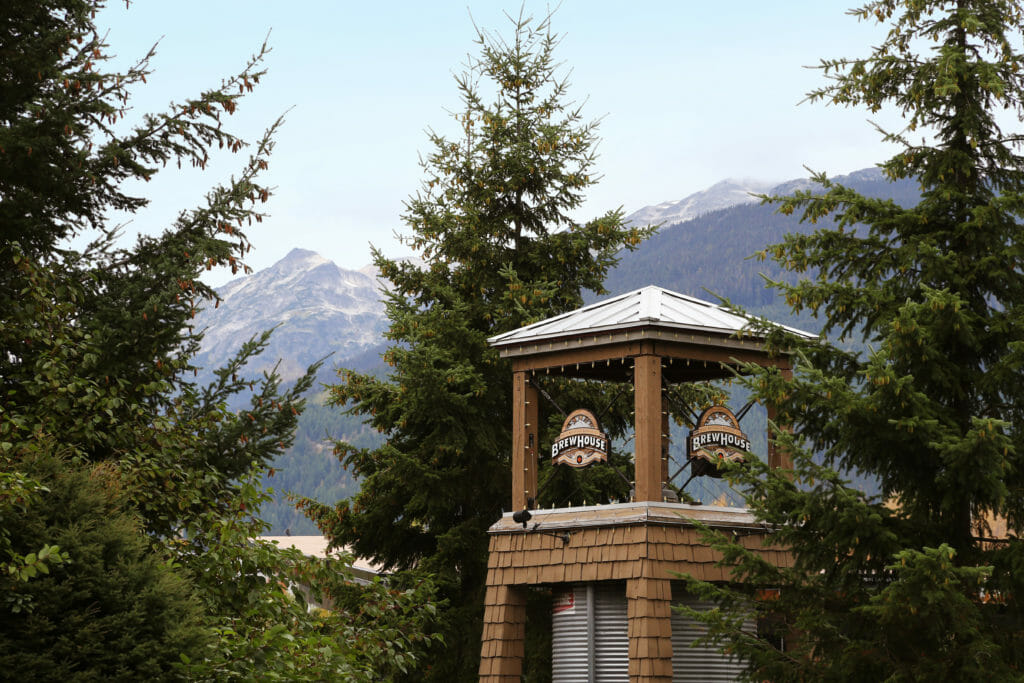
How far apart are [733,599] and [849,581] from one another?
3.98 feet

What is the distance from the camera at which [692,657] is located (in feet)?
51.4

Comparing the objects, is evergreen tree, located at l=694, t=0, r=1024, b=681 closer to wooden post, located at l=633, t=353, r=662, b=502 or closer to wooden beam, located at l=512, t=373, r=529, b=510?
wooden post, located at l=633, t=353, r=662, b=502

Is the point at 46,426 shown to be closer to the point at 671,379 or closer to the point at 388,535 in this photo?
the point at 671,379

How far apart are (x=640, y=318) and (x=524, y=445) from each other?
2800 mm

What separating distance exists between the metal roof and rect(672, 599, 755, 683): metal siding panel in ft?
12.1

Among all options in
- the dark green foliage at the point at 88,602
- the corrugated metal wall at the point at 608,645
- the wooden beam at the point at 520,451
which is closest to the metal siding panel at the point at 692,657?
the corrugated metal wall at the point at 608,645

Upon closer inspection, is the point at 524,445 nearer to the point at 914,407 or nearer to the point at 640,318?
the point at 640,318

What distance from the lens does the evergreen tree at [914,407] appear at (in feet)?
36.8

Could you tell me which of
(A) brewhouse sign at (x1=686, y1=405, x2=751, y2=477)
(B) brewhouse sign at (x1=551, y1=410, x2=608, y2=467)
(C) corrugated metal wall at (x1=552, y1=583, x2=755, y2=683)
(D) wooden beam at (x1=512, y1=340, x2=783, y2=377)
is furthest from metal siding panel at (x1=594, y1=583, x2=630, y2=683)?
(D) wooden beam at (x1=512, y1=340, x2=783, y2=377)

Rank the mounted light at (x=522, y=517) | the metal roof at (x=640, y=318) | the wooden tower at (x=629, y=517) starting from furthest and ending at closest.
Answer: the mounted light at (x=522, y=517) < the metal roof at (x=640, y=318) < the wooden tower at (x=629, y=517)

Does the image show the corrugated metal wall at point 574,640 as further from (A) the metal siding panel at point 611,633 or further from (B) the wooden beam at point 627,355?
(B) the wooden beam at point 627,355

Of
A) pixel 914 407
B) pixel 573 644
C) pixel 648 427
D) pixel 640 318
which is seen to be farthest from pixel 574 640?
pixel 914 407

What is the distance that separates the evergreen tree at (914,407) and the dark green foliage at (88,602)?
548 centimetres

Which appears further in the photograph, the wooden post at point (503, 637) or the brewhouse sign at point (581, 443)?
the wooden post at point (503, 637)
